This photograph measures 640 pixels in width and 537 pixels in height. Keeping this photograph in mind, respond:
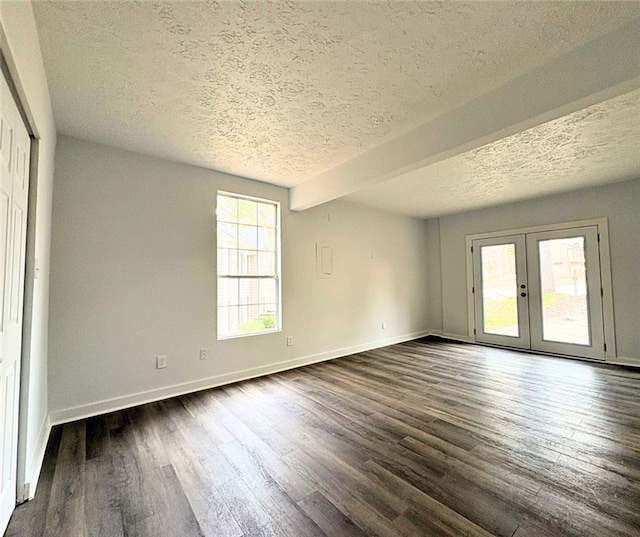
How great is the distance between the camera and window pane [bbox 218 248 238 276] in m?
3.62

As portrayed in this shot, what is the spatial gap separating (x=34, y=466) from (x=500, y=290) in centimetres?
617

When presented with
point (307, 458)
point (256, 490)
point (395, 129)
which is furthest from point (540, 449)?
point (395, 129)

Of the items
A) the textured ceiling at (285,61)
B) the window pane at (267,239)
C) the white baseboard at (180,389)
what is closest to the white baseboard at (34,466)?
the white baseboard at (180,389)

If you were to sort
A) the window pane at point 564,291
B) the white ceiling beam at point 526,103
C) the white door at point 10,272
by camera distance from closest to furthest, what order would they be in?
the white door at point 10,272, the white ceiling beam at point 526,103, the window pane at point 564,291

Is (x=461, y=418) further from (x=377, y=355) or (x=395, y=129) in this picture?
(x=395, y=129)

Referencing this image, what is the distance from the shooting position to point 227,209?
3715mm

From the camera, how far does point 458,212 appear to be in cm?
578

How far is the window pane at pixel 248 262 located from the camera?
12.5 feet

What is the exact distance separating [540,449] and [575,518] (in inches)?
25.9

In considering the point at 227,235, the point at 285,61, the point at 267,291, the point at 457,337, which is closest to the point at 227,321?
the point at 267,291

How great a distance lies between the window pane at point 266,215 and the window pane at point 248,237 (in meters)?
0.15

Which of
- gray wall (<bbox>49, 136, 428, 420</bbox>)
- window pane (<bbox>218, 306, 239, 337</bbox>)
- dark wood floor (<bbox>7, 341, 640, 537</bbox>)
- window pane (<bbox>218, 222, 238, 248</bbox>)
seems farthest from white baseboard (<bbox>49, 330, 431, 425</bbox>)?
window pane (<bbox>218, 222, 238, 248</bbox>)

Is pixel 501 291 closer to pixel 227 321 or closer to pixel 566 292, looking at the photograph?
pixel 566 292

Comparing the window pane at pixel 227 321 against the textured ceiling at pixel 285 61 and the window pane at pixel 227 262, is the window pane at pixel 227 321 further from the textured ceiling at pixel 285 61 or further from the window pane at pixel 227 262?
the textured ceiling at pixel 285 61
